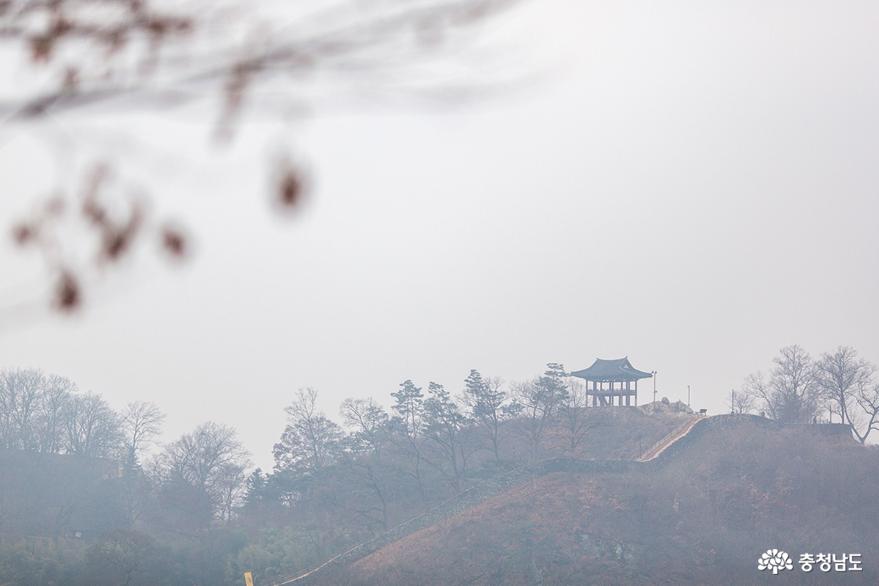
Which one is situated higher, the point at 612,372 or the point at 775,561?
the point at 612,372

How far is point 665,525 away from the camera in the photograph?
Answer: 1181 inches

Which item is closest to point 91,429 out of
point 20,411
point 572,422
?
point 20,411

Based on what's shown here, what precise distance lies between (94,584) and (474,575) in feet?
32.4

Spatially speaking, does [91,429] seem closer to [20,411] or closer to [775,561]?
[20,411]

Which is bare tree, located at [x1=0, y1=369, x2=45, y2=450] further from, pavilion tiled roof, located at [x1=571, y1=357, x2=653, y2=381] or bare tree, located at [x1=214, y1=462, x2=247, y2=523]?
pavilion tiled roof, located at [x1=571, y1=357, x2=653, y2=381]

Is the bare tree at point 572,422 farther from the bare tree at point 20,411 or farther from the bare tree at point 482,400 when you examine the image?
the bare tree at point 20,411

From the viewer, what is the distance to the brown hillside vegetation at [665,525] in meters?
27.5

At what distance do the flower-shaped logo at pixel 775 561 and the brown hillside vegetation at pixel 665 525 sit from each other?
12.7 inches

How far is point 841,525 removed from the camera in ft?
98.2

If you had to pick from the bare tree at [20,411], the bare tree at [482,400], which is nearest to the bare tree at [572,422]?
the bare tree at [482,400]

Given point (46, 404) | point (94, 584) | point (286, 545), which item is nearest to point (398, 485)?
point (286, 545)

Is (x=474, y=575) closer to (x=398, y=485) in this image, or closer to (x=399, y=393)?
(x=398, y=485)

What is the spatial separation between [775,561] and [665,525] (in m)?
3.40

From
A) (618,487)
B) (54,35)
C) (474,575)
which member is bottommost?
(474,575)
